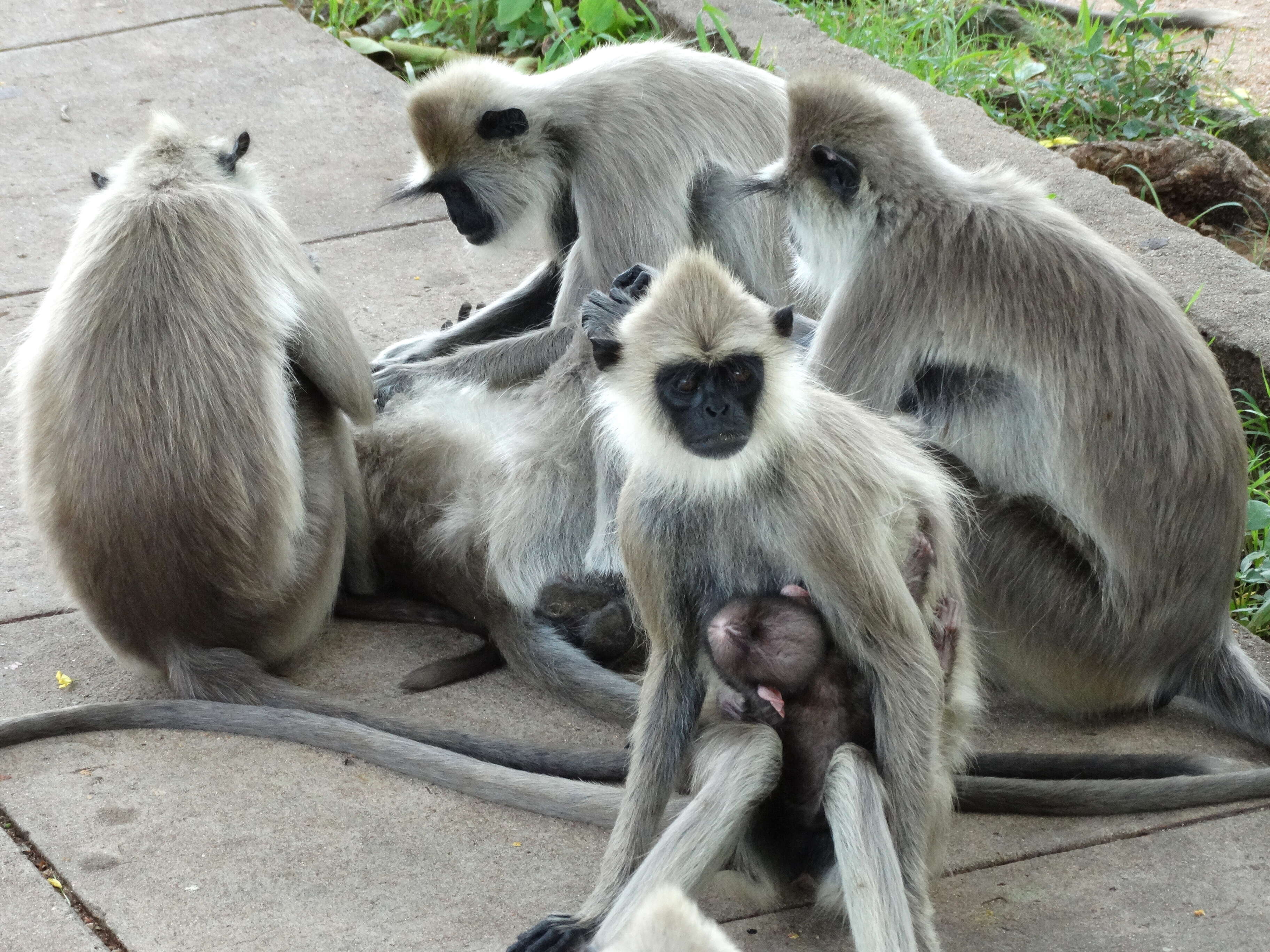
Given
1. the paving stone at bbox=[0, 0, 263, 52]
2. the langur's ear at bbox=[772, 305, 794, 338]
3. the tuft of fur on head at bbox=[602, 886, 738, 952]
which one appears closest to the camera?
the tuft of fur on head at bbox=[602, 886, 738, 952]

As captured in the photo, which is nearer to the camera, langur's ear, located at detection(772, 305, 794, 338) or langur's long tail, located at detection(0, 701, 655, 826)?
langur's ear, located at detection(772, 305, 794, 338)

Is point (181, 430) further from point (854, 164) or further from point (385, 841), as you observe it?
point (854, 164)

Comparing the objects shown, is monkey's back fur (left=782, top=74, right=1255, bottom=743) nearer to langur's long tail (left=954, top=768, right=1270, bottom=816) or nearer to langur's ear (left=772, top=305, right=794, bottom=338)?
langur's long tail (left=954, top=768, right=1270, bottom=816)

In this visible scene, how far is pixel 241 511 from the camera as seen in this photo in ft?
11.6

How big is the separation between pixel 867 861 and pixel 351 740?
128cm

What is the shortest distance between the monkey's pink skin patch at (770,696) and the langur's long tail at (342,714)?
53 centimetres

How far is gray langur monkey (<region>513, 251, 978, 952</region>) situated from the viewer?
8.74 feet

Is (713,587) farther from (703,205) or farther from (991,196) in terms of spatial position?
(703,205)

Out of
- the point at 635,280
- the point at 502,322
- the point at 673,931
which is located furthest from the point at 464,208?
the point at 673,931

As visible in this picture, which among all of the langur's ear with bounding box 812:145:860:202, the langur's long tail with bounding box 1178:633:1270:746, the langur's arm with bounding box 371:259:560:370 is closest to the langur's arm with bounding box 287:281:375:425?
the langur's arm with bounding box 371:259:560:370

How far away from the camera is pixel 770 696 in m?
2.82

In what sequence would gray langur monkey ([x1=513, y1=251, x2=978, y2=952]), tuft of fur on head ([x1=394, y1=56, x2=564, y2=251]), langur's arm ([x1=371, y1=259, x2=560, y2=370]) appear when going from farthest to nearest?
langur's arm ([x1=371, y1=259, x2=560, y2=370]), tuft of fur on head ([x1=394, y1=56, x2=564, y2=251]), gray langur monkey ([x1=513, y1=251, x2=978, y2=952])

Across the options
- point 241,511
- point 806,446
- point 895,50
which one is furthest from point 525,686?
point 895,50

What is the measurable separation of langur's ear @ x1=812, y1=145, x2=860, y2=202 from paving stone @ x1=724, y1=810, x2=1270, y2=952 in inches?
58.0
